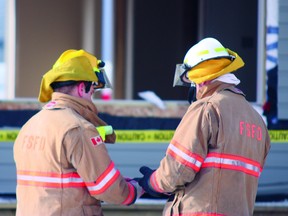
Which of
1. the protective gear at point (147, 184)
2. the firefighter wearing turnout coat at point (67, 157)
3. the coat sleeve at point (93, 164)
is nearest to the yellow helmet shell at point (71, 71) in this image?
the firefighter wearing turnout coat at point (67, 157)

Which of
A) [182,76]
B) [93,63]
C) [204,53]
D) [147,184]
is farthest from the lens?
[93,63]

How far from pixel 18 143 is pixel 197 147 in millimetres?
1211

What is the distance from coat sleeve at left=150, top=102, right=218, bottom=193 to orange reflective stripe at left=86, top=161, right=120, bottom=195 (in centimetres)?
35

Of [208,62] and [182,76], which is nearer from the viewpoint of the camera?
[208,62]

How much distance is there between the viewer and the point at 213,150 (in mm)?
4898

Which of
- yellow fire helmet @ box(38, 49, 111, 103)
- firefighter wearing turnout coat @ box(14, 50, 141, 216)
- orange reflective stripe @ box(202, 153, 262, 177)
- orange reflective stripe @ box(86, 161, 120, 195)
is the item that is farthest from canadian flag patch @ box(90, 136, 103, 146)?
orange reflective stripe @ box(202, 153, 262, 177)

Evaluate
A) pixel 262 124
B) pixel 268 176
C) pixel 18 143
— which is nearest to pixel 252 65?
pixel 268 176

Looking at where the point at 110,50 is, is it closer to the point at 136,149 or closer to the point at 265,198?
the point at 136,149

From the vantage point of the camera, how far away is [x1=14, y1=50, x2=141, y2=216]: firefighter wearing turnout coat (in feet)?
16.4

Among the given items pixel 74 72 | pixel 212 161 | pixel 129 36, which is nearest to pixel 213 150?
pixel 212 161

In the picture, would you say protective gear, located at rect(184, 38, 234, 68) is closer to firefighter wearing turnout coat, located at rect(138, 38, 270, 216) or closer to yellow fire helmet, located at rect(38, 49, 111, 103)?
firefighter wearing turnout coat, located at rect(138, 38, 270, 216)

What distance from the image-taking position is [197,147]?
15.9 ft

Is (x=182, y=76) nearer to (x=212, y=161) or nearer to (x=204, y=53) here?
(x=204, y=53)

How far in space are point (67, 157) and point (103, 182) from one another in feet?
0.92
